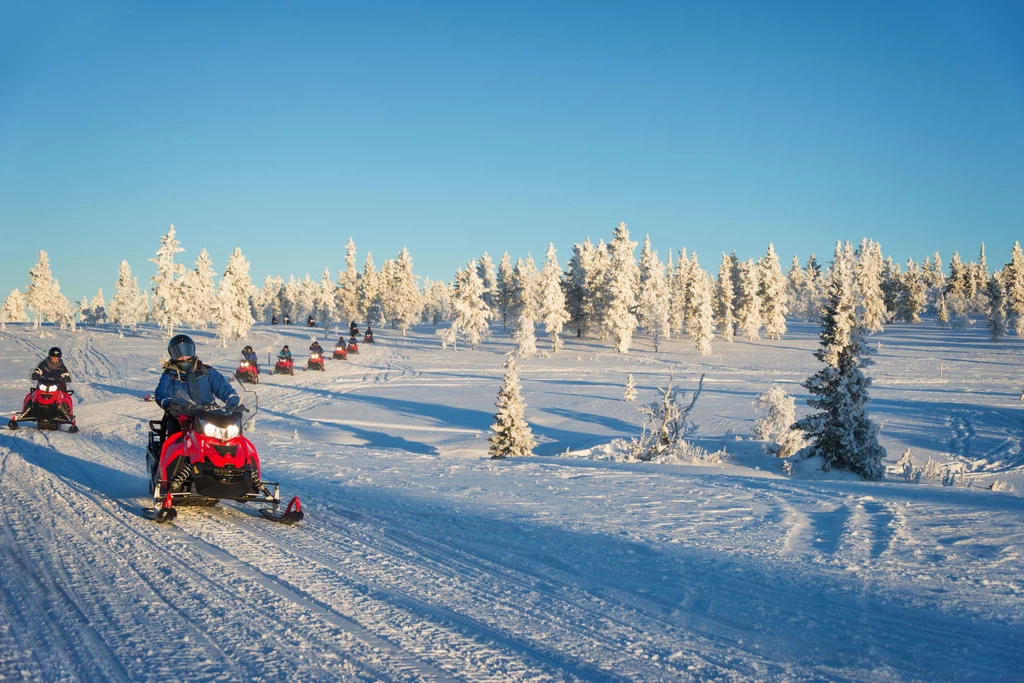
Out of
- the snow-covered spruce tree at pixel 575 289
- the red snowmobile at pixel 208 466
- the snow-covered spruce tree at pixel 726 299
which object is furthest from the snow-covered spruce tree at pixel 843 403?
the snow-covered spruce tree at pixel 726 299

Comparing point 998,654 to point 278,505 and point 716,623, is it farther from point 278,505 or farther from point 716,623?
point 278,505

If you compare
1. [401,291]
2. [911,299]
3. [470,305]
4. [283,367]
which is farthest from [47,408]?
[911,299]

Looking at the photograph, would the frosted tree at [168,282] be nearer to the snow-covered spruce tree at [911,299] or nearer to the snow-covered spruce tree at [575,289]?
the snow-covered spruce tree at [575,289]

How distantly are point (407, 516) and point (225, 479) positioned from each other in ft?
6.55

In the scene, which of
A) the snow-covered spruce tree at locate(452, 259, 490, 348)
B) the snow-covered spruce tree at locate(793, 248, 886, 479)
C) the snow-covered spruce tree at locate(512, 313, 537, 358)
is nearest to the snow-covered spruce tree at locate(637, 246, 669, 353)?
the snow-covered spruce tree at locate(512, 313, 537, 358)

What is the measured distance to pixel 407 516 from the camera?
7855mm

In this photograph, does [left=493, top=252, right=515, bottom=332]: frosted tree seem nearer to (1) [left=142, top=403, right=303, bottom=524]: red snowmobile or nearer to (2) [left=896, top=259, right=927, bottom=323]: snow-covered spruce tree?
(2) [left=896, top=259, right=927, bottom=323]: snow-covered spruce tree

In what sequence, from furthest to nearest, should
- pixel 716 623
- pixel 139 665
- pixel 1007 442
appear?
pixel 1007 442 → pixel 716 623 → pixel 139 665

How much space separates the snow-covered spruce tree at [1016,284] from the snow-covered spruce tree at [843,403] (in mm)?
67302

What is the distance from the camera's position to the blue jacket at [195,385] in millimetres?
8133

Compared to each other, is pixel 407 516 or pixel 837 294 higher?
pixel 837 294

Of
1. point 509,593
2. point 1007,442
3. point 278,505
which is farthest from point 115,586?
point 1007,442

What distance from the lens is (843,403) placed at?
17984 mm

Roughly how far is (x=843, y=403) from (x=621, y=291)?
149 feet
